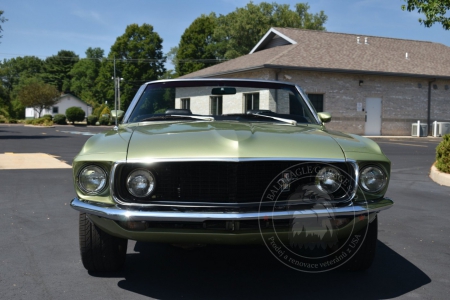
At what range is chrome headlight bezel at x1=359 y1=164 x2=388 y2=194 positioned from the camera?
3510 mm

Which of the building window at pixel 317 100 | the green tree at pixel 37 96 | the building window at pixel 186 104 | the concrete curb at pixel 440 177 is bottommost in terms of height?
the concrete curb at pixel 440 177

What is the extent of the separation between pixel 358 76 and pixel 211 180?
2721 cm

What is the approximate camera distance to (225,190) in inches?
130

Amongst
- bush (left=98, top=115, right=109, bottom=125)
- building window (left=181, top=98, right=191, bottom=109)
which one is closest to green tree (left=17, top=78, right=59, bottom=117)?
bush (left=98, top=115, right=109, bottom=125)

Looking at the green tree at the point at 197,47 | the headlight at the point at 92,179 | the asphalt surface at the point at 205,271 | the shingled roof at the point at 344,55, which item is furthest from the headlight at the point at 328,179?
the green tree at the point at 197,47

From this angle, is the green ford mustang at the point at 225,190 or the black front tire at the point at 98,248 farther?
the black front tire at the point at 98,248

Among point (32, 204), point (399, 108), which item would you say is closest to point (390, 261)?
point (32, 204)

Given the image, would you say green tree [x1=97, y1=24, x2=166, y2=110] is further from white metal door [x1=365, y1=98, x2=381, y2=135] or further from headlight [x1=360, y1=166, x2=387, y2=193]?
headlight [x1=360, y1=166, x2=387, y2=193]

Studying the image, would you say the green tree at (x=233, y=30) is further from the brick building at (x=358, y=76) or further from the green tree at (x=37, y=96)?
the brick building at (x=358, y=76)

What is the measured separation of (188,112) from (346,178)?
6.29ft

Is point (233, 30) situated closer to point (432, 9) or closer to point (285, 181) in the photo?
point (432, 9)

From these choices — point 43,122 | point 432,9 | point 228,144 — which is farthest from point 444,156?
point 43,122

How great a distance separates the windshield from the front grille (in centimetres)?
134

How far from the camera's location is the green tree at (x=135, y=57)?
233 feet
